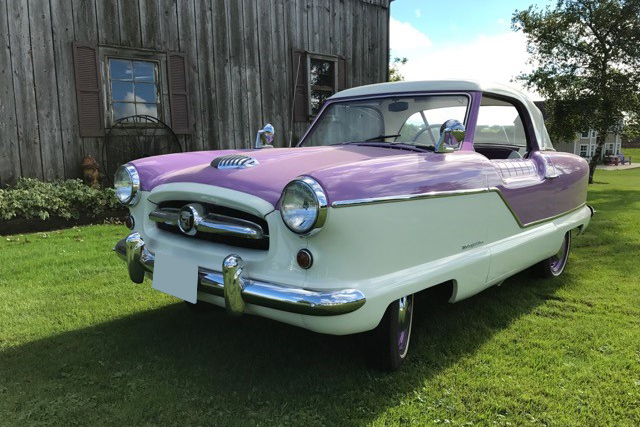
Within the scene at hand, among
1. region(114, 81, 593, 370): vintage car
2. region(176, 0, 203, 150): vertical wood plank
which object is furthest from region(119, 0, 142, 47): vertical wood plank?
region(114, 81, 593, 370): vintage car

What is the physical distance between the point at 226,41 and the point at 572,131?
12.1 m

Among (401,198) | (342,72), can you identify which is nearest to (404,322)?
(401,198)

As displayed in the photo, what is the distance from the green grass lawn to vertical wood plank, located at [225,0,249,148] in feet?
16.7

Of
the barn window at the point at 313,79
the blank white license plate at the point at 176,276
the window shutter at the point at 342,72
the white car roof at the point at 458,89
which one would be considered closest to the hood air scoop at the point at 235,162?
the blank white license plate at the point at 176,276

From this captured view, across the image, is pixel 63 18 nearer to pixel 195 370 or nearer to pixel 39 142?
pixel 39 142

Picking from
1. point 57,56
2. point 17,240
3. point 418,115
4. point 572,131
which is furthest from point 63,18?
point 572,131

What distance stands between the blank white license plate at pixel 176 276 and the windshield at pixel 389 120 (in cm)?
157

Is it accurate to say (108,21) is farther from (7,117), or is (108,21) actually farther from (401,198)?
(401,198)

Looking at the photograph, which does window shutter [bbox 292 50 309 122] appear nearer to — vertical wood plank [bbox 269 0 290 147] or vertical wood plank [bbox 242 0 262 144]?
vertical wood plank [bbox 269 0 290 147]

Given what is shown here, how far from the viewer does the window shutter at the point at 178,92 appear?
7.78 metres

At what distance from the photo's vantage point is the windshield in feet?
10.7

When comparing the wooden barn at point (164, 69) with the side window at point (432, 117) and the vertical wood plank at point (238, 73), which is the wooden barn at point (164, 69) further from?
the side window at point (432, 117)

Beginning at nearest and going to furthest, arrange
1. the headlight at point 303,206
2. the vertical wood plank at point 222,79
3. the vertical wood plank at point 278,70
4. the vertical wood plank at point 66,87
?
the headlight at point 303,206, the vertical wood plank at point 66,87, the vertical wood plank at point 222,79, the vertical wood plank at point 278,70

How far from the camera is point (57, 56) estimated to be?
677cm
